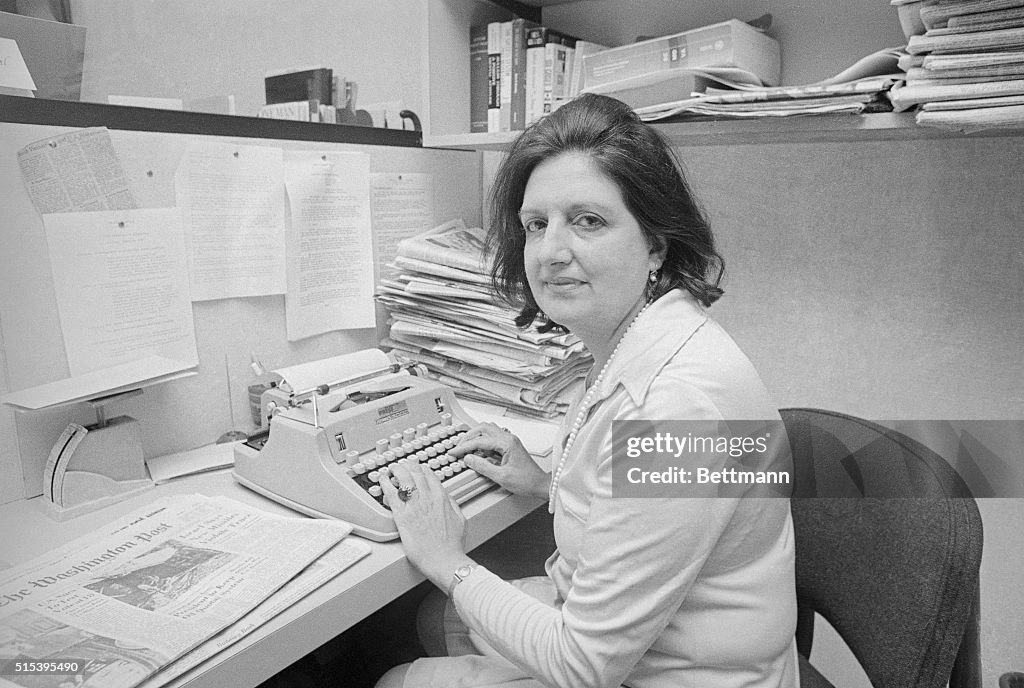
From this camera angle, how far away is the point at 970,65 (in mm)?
857

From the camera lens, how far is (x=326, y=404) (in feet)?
3.32

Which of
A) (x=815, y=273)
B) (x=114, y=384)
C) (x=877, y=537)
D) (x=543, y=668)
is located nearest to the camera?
(x=543, y=668)

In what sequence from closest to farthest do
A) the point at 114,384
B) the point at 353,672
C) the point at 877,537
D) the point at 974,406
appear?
the point at 877,537, the point at 114,384, the point at 974,406, the point at 353,672

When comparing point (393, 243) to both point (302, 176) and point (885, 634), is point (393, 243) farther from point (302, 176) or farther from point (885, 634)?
point (885, 634)

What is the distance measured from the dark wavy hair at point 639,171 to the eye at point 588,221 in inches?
1.5

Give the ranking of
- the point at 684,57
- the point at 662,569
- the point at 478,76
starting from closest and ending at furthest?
the point at 662,569
the point at 684,57
the point at 478,76

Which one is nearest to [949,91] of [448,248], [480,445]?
[480,445]

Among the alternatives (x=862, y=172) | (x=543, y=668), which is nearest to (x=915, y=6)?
(x=862, y=172)

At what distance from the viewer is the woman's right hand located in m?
1.01

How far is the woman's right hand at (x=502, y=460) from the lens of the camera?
101cm

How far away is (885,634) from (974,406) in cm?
57

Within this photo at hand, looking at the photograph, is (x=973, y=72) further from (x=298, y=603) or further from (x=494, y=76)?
(x=298, y=603)

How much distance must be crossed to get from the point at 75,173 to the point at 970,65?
1.13m

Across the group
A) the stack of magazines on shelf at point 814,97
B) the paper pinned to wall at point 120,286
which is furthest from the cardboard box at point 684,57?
the paper pinned to wall at point 120,286
